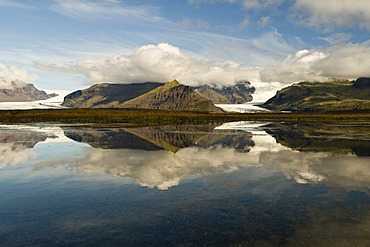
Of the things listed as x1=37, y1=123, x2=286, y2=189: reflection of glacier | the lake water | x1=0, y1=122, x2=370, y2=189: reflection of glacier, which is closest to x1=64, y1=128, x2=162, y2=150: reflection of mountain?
x1=0, y1=122, x2=370, y2=189: reflection of glacier

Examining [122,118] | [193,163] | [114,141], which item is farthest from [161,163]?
[122,118]

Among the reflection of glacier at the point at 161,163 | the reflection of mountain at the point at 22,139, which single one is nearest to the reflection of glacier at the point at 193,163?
the reflection of glacier at the point at 161,163

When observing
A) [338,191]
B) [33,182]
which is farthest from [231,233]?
[33,182]

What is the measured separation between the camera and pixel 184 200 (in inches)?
679

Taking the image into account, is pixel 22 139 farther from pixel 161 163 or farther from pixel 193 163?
pixel 193 163

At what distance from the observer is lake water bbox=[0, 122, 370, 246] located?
1238 cm

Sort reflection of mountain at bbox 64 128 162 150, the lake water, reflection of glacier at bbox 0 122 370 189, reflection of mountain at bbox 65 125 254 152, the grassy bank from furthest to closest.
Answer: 1. the grassy bank
2. reflection of mountain at bbox 65 125 254 152
3. reflection of mountain at bbox 64 128 162 150
4. reflection of glacier at bbox 0 122 370 189
5. the lake water

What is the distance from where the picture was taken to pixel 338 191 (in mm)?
19188

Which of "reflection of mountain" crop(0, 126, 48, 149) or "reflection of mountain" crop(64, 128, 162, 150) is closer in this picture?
"reflection of mountain" crop(64, 128, 162, 150)

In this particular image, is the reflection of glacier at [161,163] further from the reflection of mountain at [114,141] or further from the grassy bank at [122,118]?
the grassy bank at [122,118]

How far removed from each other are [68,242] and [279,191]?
12030 millimetres

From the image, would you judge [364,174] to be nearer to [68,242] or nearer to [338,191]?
[338,191]

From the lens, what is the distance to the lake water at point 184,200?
12383mm

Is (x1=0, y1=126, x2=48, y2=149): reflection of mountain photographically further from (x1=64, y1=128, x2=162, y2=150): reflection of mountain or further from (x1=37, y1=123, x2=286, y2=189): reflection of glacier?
(x1=37, y1=123, x2=286, y2=189): reflection of glacier
